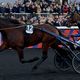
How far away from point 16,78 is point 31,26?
1580 millimetres

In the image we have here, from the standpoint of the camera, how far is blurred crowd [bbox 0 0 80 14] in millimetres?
21344

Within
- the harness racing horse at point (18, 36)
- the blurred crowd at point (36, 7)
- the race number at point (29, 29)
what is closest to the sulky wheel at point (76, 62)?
the harness racing horse at point (18, 36)

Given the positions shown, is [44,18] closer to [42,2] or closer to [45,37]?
[42,2]

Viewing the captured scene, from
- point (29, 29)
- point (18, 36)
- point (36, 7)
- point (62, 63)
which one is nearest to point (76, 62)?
point (62, 63)

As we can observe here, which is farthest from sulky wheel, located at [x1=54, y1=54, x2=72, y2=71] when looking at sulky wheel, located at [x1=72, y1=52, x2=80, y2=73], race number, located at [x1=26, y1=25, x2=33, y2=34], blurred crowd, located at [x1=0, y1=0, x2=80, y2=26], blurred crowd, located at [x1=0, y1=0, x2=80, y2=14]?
blurred crowd, located at [x1=0, y1=0, x2=80, y2=14]

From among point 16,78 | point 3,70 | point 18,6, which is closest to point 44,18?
point 18,6

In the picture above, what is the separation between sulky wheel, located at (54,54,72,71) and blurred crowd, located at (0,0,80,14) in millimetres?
9383

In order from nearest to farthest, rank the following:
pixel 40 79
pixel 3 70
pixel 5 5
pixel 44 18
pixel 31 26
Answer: pixel 40 79 < pixel 31 26 < pixel 3 70 < pixel 44 18 < pixel 5 5

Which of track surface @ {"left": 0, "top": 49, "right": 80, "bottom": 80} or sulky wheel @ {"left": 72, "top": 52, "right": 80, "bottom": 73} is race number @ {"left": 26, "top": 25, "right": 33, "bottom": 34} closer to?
track surface @ {"left": 0, "top": 49, "right": 80, "bottom": 80}

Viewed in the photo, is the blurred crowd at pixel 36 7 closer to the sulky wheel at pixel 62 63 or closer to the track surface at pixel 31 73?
the track surface at pixel 31 73

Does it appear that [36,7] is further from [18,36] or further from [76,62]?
[18,36]

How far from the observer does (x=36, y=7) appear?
21.5m

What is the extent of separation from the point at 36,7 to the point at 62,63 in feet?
32.0

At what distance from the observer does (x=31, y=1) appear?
73.4 feet
